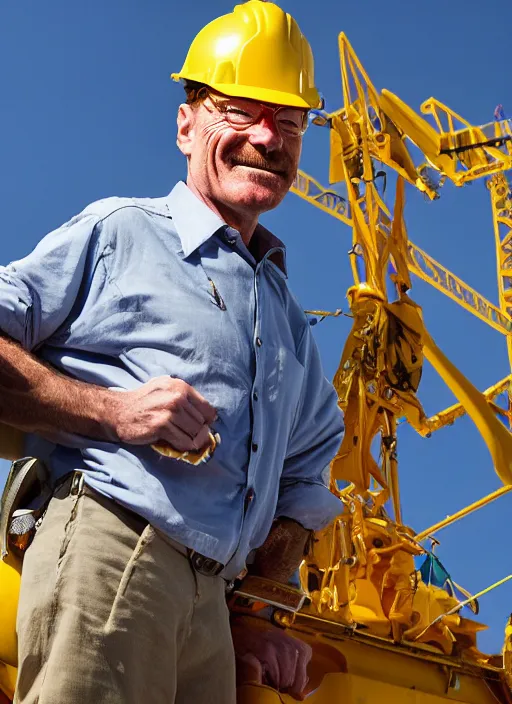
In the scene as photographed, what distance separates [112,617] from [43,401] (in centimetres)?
49

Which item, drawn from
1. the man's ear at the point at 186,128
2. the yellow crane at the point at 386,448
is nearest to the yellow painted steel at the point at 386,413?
the yellow crane at the point at 386,448

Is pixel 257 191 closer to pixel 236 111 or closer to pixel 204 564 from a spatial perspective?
pixel 236 111

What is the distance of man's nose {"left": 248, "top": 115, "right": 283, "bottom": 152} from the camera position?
2766 mm

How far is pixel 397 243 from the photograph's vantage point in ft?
28.3

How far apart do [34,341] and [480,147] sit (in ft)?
25.5

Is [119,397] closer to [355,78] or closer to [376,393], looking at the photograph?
[376,393]

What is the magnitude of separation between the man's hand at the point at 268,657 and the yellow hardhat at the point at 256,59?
136 centimetres

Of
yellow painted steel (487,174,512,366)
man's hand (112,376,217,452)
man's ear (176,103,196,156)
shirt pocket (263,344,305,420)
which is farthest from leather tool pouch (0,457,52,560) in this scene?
yellow painted steel (487,174,512,366)

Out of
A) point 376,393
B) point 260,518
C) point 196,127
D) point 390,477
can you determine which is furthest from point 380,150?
point 260,518

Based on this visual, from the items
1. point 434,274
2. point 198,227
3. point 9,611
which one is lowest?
point 9,611

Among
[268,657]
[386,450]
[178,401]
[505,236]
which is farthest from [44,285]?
[505,236]

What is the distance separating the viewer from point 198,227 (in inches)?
107

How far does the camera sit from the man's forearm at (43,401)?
7.66 ft

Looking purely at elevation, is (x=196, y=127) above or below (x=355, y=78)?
below
